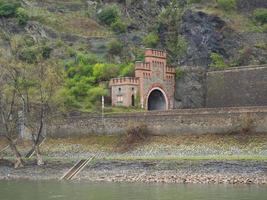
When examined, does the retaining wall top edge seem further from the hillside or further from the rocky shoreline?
the hillside

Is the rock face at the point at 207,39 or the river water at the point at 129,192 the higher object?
the rock face at the point at 207,39

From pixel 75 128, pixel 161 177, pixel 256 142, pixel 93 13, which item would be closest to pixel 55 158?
pixel 75 128

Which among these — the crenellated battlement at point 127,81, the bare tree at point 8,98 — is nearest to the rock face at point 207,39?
the crenellated battlement at point 127,81

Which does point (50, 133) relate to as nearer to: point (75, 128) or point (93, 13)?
point (75, 128)

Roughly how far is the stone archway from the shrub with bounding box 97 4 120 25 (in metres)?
27.4

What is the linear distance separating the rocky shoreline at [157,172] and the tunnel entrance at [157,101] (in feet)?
80.7

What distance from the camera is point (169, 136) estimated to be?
184ft

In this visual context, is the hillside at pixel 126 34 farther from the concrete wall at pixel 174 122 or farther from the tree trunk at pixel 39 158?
the tree trunk at pixel 39 158

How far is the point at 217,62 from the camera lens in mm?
80125

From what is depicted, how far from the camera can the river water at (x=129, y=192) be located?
35.6 meters

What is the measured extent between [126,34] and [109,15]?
6.98 meters

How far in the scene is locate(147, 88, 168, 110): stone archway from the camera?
75625 mm

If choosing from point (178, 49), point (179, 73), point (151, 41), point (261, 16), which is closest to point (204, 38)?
point (178, 49)

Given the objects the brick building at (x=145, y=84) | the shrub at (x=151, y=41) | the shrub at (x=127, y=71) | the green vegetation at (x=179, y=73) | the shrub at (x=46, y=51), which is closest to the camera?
the brick building at (x=145, y=84)
